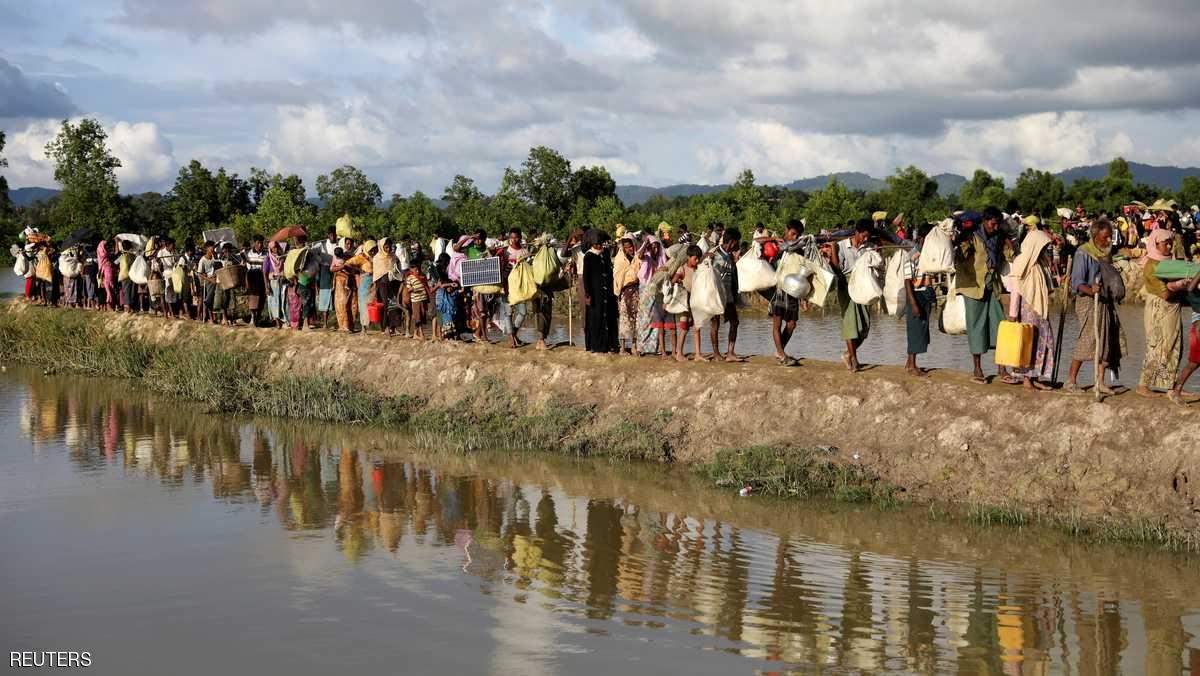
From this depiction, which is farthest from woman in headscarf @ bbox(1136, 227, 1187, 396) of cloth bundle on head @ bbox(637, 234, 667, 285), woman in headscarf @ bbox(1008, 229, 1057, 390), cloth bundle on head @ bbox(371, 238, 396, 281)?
cloth bundle on head @ bbox(371, 238, 396, 281)

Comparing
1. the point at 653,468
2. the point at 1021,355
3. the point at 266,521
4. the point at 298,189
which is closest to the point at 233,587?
the point at 266,521

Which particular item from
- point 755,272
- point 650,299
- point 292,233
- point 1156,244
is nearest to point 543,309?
point 650,299

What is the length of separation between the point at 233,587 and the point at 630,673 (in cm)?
335

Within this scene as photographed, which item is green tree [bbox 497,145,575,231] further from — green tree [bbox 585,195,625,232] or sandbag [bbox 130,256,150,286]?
sandbag [bbox 130,256,150,286]

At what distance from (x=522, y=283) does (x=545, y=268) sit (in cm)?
36

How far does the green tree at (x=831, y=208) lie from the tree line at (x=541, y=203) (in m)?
0.04

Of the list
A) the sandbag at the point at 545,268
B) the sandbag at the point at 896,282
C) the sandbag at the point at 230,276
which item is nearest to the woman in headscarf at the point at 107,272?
the sandbag at the point at 230,276

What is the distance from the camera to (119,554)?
9633mm

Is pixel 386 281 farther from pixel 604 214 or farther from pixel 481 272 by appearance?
pixel 604 214

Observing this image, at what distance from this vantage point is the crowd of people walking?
10.4 meters

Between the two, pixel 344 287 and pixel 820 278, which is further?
pixel 344 287

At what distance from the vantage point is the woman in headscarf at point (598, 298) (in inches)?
548

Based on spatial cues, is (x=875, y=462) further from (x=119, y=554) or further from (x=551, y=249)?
(x=119, y=554)

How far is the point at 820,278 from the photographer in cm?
1220
